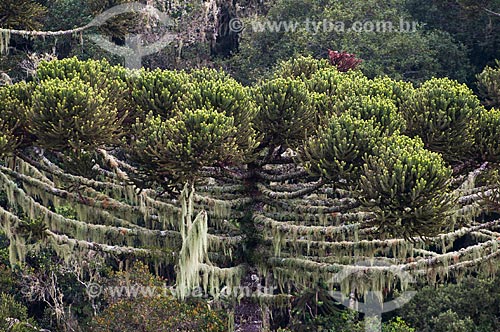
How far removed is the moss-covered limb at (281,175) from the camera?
33.4ft

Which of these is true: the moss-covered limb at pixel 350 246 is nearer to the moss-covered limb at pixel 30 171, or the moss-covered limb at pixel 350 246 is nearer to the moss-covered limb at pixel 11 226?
the moss-covered limb at pixel 11 226

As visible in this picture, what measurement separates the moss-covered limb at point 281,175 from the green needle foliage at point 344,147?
1263 mm

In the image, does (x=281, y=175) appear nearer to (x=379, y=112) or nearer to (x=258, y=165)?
(x=258, y=165)

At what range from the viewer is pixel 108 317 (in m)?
16.1

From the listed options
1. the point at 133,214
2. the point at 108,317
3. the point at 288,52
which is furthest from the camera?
the point at 288,52

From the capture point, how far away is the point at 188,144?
8703 millimetres

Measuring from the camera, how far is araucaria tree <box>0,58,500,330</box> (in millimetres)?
8742

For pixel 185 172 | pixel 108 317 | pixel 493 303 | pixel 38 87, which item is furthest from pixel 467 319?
pixel 38 87

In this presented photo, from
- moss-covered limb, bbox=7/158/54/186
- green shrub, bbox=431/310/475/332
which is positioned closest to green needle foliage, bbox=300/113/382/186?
moss-covered limb, bbox=7/158/54/186

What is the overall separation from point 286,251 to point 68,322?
366 inches

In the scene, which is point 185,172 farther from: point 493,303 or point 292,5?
point 292,5
